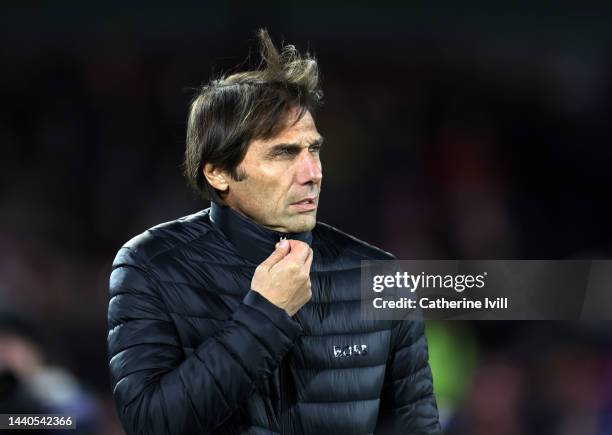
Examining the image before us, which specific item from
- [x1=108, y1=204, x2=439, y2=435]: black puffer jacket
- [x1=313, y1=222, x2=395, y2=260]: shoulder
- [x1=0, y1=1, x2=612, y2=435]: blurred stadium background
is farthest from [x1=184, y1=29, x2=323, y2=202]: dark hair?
[x1=0, y1=1, x2=612, y2=435]: blurred stadium background

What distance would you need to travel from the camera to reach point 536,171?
5.81 meters

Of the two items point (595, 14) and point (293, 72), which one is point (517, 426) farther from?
point (595, 14)

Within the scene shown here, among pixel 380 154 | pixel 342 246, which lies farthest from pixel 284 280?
pixel 380 154

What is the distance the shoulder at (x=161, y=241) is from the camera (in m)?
1.96

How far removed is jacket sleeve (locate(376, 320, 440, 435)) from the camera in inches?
83.6

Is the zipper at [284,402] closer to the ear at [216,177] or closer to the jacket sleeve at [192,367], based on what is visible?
the jacket sleeve at [192,367]

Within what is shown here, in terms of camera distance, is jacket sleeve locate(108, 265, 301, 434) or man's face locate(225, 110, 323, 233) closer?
jacket sleeve locate(108, 265, 301, 434)

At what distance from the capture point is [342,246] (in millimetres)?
2168

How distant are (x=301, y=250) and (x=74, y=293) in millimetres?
3579

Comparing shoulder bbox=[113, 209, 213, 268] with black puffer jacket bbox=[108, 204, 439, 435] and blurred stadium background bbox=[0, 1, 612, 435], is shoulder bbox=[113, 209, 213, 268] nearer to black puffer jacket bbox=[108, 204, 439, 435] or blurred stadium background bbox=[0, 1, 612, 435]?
black puffer jacket bbox=[108, 204, 439, 435]

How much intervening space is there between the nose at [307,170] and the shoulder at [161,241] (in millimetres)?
239

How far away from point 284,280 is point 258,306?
7 cm

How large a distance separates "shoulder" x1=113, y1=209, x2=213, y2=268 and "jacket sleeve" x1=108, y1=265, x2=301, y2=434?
0.13 meters

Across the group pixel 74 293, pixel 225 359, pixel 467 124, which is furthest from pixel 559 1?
pixel 225 359
